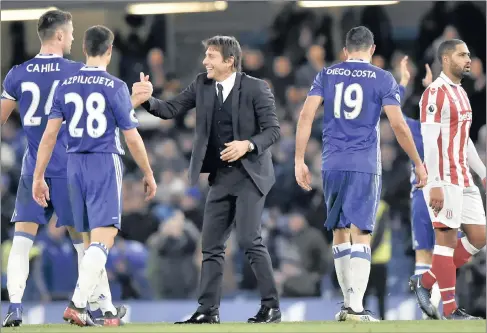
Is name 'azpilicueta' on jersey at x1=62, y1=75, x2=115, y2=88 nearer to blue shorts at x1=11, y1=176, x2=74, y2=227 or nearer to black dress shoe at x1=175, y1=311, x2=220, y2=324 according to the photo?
blue shorts at x1=11, y1=176, x2=74, y2=227

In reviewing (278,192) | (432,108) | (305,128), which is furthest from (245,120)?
(278,192)

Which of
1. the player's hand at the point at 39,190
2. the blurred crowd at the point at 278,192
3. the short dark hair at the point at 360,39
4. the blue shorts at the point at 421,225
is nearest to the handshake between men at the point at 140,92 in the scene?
the player's hand at the point at 39,190

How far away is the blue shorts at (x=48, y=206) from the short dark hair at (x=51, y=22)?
1173mm

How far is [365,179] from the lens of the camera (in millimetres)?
10852

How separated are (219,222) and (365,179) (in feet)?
4.11

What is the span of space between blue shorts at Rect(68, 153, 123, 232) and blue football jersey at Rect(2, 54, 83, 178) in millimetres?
619

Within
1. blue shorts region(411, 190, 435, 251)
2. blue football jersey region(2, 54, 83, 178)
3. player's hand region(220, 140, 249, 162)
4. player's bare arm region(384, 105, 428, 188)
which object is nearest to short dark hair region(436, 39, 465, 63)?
player's bare arm region(384, 105, 428, 188)

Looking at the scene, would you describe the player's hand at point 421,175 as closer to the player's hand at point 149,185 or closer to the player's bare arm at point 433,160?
the player's bare arm at point 433,160

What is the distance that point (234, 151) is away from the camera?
10.3 meters

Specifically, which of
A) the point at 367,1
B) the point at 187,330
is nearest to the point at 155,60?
the point at 367,1

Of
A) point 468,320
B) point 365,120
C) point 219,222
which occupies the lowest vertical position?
point 468,320

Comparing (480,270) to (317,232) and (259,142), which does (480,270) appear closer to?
(317,232)

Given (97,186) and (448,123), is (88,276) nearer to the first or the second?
(97,186)

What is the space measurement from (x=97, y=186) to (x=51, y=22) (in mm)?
1565
